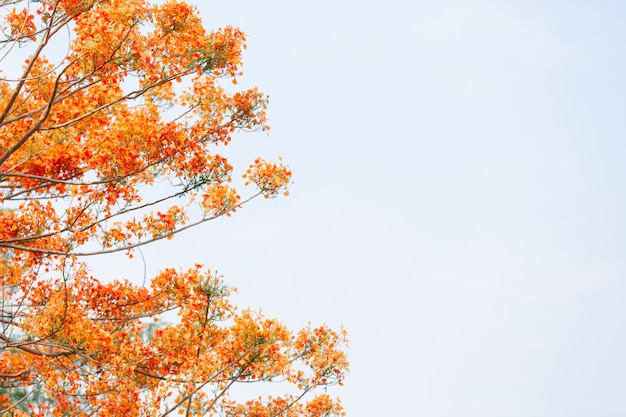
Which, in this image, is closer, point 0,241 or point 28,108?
point 0,241

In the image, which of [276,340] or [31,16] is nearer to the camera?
[276,340]

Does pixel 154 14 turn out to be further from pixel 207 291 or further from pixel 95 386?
pixel 95 386

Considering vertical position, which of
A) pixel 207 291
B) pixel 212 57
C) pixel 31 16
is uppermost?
pixel 31 16

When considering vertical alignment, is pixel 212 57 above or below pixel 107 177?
above

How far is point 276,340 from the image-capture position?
7.14m

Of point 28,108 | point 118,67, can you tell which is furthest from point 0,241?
point 118,67

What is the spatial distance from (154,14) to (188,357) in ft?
11.8

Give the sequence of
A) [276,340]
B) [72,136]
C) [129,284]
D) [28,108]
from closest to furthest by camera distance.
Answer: [276,340] → [72,136] → [28,108] → [129,284]

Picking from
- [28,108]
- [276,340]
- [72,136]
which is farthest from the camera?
[28,108]

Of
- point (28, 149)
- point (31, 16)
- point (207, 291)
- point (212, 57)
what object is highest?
point (31, 16)

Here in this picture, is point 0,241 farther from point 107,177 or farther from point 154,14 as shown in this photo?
point 154,14

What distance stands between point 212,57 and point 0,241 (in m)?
2.85

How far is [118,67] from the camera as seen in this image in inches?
303

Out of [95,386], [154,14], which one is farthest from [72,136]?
[95,386]
